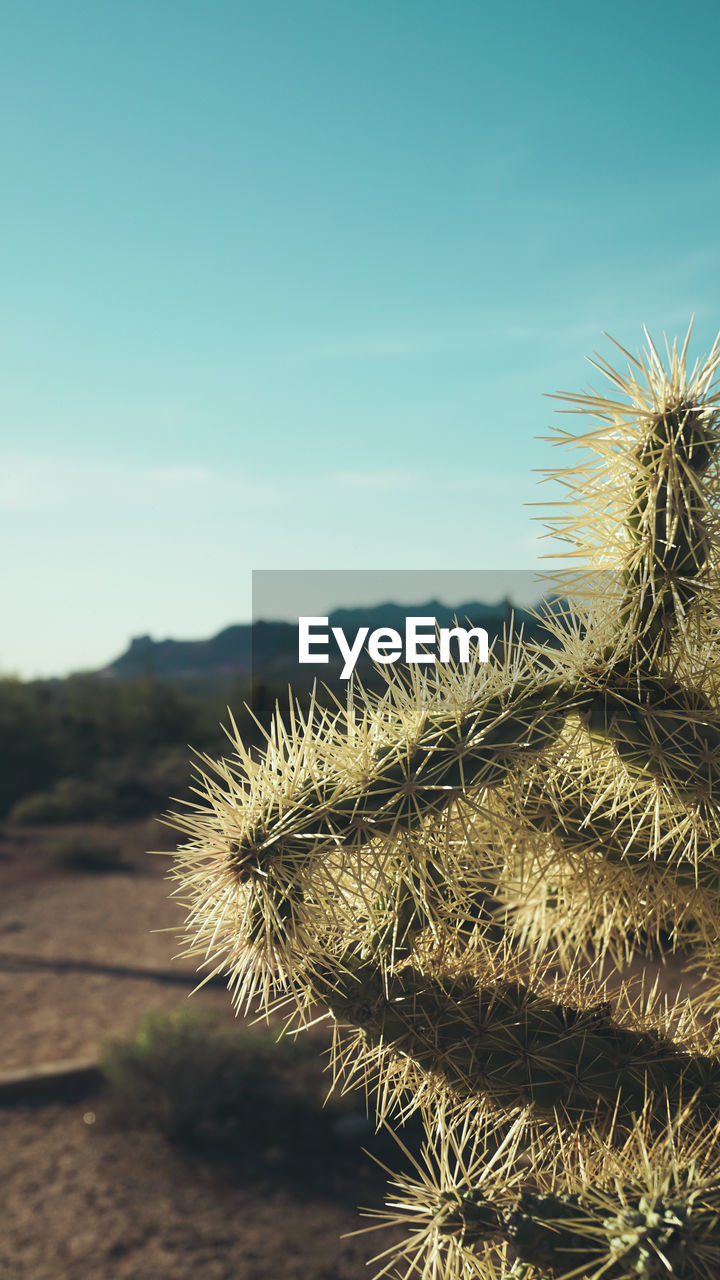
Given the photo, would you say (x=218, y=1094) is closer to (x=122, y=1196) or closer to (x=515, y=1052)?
(x=122, y=1196)

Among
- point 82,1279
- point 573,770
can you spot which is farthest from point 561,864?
point 82,1279

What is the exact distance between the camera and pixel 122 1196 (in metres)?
5.88

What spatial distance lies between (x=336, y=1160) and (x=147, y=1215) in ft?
4.51

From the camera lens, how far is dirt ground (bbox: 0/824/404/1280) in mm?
5191

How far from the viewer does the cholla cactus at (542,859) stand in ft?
3.10

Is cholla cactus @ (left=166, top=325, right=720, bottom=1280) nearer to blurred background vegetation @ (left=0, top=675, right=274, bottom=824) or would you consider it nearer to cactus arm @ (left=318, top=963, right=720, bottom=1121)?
cactus arm @ (left=318, top=963, right=720, bottom=1121)

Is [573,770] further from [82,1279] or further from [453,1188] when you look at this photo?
[82,1279]

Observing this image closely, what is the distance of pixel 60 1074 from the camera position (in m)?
7.24

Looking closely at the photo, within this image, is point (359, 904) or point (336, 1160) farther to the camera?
point (336, 1160)

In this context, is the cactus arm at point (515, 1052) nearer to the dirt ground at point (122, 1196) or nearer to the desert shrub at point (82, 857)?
the dirt ground at point (122, 1196)

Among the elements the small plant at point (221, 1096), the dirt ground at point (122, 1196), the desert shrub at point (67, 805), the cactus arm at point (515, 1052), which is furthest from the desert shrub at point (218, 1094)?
the desert shrub at point (67, 805)

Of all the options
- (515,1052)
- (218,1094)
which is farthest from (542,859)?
(218,1094)

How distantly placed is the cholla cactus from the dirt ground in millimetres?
4576

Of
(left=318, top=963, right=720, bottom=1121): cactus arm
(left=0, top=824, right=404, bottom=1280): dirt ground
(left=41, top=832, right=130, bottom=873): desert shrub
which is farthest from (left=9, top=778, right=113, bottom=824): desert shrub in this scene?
(left=318, top=963, right=720, bottom=1121): cactus arm
